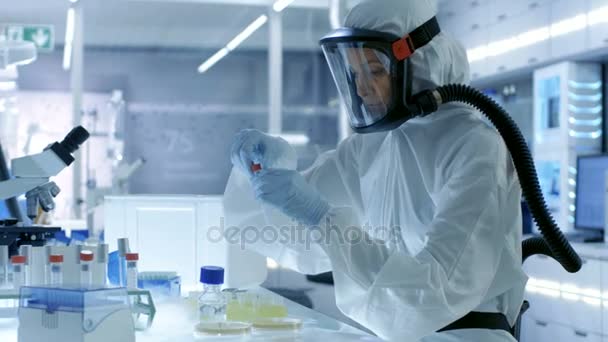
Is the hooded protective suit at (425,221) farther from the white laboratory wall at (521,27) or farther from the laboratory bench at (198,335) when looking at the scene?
the white laboratory wall at (521,27)

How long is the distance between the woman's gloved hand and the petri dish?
399 mm

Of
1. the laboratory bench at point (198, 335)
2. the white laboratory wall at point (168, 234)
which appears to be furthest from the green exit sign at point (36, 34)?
the laboratory bench at point (198, 335)

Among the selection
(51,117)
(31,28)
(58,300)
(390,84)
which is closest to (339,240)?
(390,84)

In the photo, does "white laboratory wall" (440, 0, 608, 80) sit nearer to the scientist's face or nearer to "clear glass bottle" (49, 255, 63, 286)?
the scientist's face

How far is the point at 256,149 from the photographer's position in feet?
6.22

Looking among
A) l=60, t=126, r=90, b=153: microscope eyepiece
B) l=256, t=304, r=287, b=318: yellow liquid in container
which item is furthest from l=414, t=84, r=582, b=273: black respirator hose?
l=60, t=126, r=90, b=153: microscope eyepiece

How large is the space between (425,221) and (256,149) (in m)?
0.47

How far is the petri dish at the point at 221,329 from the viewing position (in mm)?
1631

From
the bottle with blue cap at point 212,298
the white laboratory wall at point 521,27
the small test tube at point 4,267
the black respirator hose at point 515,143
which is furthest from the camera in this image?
the white laboratory wall at point 521,27

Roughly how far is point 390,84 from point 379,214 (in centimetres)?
40

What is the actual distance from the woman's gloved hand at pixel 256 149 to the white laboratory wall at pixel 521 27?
302cm

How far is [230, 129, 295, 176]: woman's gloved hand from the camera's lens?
1895 mm

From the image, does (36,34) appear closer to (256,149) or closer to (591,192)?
(591,192)

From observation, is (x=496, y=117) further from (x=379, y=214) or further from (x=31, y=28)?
(x=31, y=28)
